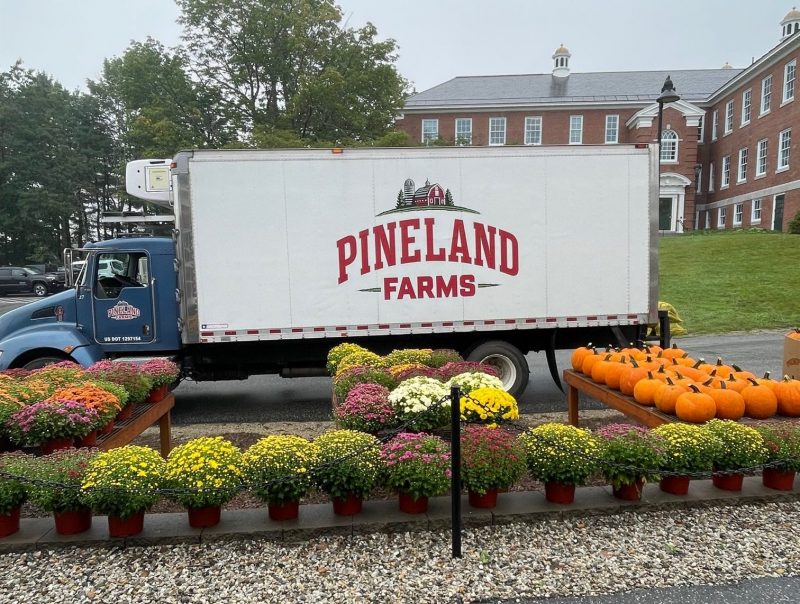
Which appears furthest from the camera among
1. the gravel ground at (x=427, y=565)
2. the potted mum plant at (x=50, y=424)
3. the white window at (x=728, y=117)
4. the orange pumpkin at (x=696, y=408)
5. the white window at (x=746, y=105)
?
the white window at (x=728, y=117)

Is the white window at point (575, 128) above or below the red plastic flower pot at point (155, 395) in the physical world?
above

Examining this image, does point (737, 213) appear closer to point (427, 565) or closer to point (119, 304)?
point (119, 304)

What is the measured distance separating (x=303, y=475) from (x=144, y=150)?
79.0ft

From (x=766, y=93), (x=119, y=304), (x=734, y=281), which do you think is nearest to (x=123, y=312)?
(x=119, y=304)

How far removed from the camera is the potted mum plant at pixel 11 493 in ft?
11.1

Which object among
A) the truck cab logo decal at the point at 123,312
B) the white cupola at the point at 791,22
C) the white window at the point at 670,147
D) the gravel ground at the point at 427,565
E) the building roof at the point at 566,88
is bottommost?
the gravel ground at the point at 427,565

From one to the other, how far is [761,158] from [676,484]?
3680cm

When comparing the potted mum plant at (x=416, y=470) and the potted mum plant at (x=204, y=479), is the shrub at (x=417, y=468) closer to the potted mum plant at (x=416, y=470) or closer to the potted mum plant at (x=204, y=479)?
the potted mum plant at (x=416, y=470)

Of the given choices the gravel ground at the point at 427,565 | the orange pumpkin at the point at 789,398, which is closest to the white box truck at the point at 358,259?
the orange pumpkin at the point at 789,398

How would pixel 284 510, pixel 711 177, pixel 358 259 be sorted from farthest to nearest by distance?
pixel 711 177, pixel 358 259, pixel 284 510

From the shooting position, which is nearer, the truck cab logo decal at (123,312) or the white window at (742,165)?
the truck cab logo decal at (123,312)

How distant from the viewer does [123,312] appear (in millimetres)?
7492

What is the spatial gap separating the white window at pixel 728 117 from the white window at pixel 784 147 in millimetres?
6065

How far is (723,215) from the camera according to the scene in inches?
1474
